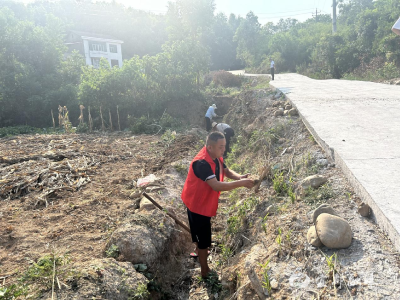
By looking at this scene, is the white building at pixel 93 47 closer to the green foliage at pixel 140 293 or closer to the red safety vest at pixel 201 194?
the red safety vest at pixel 201 194

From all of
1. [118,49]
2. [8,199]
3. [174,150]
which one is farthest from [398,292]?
[118,49]

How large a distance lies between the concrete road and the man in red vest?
1.27 meters

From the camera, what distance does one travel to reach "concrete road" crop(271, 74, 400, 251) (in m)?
2.99

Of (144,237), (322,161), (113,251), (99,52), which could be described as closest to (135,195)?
(144,237)

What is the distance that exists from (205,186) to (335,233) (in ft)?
4.72

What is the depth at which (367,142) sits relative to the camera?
463cm

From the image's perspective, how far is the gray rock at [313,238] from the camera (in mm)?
2818

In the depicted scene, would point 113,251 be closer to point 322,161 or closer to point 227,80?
point 322,161

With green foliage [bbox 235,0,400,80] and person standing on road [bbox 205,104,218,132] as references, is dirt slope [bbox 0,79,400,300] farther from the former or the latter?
green foliage [bbox 235,0,400,80]

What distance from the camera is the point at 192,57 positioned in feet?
56.9

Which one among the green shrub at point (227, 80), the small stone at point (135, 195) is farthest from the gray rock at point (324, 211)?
the green shrub at point (227, 80)

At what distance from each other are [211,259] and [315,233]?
196cm

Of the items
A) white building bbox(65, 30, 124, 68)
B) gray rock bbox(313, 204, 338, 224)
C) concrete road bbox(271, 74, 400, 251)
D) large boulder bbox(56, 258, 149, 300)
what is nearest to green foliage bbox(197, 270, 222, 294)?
large boulder bbox(56, 258, 149, 300)

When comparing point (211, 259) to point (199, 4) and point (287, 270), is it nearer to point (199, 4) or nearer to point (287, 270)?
point (287, 270)
